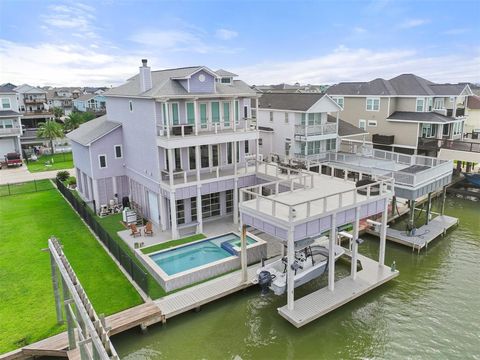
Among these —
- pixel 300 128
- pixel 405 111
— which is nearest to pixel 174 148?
pixel 300 128

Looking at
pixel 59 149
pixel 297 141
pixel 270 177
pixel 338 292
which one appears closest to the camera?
pixel 338 292

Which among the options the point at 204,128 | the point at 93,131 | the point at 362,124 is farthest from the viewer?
the point at 362,124

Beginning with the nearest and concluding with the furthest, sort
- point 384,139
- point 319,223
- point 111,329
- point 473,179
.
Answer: point 111,329 < point 319,223 < point 473,179 < point 384,139

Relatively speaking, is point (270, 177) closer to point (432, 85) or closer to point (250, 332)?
point (250, 332)

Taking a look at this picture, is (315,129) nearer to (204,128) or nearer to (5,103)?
(204,128)

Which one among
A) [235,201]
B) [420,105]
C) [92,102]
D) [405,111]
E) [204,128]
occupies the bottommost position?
[235,201]

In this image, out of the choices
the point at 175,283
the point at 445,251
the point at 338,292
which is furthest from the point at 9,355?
the point at 445,251

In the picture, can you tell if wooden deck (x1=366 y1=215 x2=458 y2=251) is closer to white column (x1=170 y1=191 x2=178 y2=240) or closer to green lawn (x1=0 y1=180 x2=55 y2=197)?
white column (x1=170 y1=191 x2=178 y2=240)
